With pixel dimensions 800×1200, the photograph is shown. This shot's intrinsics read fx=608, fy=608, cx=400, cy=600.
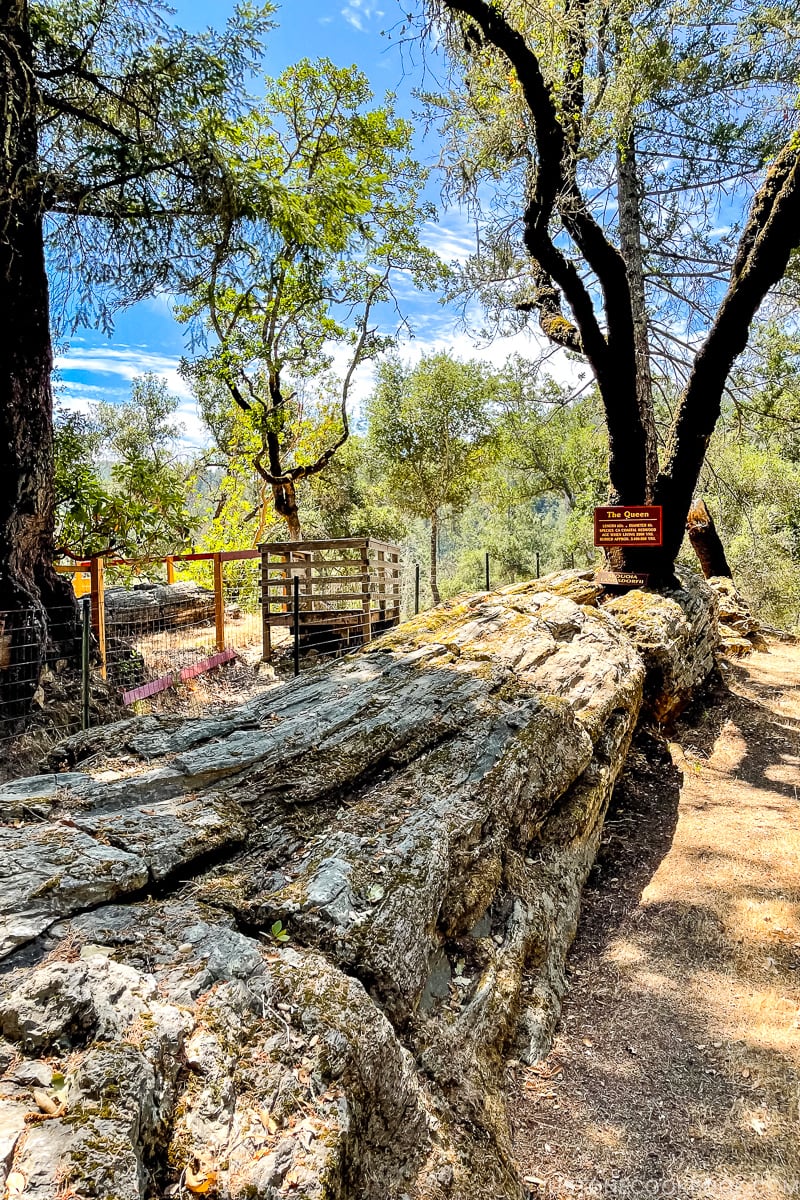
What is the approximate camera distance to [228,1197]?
4.41 ft

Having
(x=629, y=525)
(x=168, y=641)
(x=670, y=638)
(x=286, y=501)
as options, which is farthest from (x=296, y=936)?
(x=286, y=501)

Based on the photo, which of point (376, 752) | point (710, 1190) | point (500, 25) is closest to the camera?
point (710, 1190)

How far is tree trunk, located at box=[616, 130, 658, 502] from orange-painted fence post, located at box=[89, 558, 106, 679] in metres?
6.63

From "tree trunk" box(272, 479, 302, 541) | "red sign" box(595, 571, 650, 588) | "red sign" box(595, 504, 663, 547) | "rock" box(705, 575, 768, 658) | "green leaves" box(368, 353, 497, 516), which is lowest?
"rock" box(705, 575, 768, 658)

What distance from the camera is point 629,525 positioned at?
287 inches

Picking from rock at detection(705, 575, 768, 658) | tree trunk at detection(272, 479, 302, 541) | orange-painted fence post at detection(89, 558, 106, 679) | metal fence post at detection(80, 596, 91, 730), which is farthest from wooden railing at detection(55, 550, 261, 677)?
rock at detection(705, 575, 768, 658)

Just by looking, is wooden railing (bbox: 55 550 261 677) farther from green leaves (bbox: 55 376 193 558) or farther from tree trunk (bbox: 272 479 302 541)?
tree trunk (bbox: 272 479 302 541)

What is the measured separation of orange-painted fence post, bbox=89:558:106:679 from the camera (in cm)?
660

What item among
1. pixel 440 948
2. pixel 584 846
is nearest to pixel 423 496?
pixel 584 846

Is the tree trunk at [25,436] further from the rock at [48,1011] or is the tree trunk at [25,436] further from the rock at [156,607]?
the rock at [48,1011]

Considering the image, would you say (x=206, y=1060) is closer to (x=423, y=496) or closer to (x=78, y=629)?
(x=78, y=629)

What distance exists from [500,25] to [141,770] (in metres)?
6.37

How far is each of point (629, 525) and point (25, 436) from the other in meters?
6.49

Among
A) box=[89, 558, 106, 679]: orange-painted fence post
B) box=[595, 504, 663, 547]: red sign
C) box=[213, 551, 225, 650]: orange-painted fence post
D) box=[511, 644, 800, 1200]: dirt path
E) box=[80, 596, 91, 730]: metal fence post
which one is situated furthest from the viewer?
box=[213, 551, 225, 650]: orange-painted fence post
